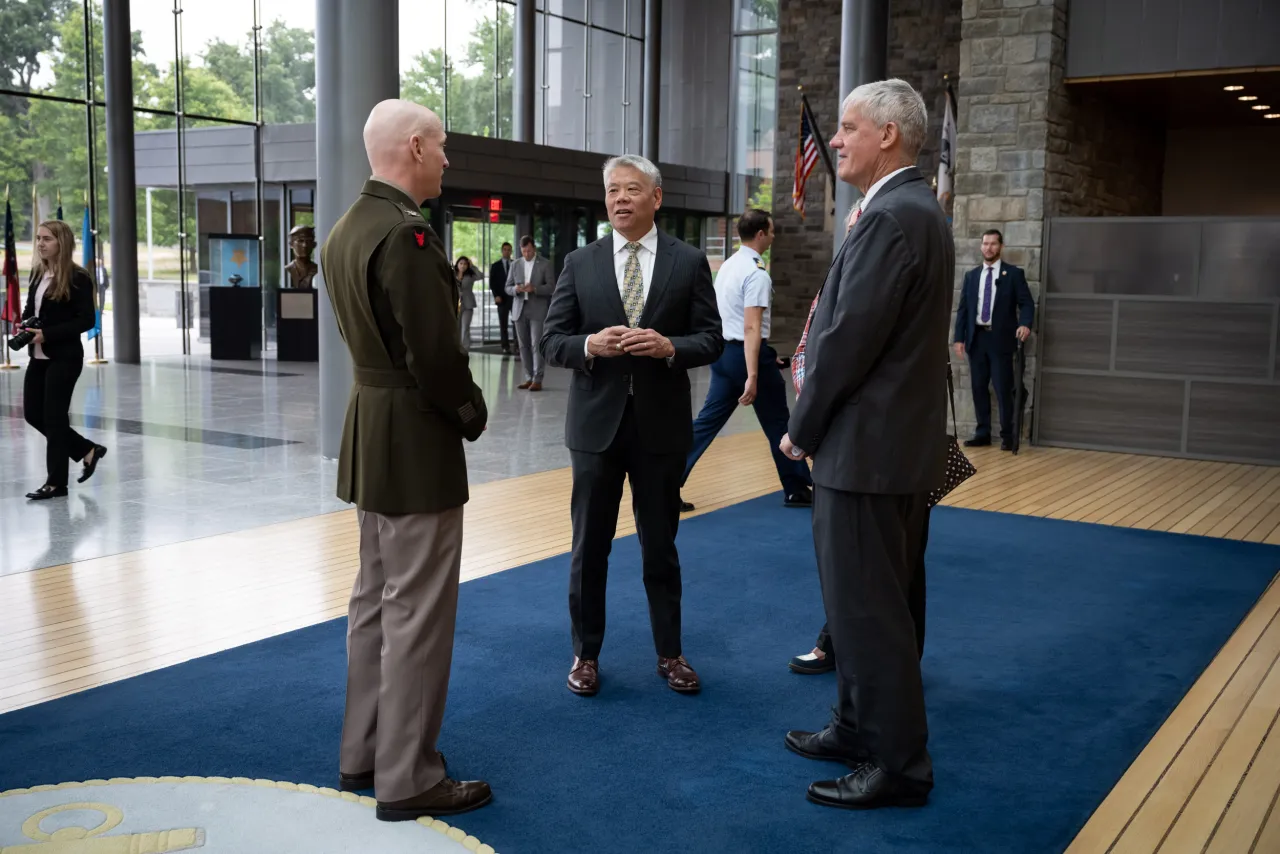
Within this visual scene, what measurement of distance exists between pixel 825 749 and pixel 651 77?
22.3 meters

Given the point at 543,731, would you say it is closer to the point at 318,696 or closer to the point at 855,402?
the point at 318,696

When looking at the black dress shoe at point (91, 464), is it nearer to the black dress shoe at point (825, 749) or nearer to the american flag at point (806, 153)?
the black dress shoe at point (825, 749)

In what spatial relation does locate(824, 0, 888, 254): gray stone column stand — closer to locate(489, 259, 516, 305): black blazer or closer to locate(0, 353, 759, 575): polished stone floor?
locate(0, 353, 759, 575): polished stone floor

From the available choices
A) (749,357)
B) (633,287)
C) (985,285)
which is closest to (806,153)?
(985,285)

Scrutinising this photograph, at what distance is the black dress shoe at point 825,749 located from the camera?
3.40 metres

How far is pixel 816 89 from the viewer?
73.3 feet

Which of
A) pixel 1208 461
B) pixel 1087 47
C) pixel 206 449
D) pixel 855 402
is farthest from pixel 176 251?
pixel 855 402

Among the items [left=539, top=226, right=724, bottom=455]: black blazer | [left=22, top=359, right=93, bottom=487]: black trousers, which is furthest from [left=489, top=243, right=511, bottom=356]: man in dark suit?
[left=539, top=226, right=724, bottom=455]: black blazer

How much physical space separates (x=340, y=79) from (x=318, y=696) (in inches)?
210

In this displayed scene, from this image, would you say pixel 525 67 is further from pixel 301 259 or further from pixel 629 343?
pixel 629 343

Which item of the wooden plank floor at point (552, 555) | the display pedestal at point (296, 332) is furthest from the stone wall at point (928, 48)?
the wooden plank floor at point (552, 555)

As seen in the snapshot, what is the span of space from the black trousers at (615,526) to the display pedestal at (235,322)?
14551mm

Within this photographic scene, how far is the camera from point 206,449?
878 centimetres

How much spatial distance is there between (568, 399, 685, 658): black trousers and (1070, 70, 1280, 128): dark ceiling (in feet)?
25.5
